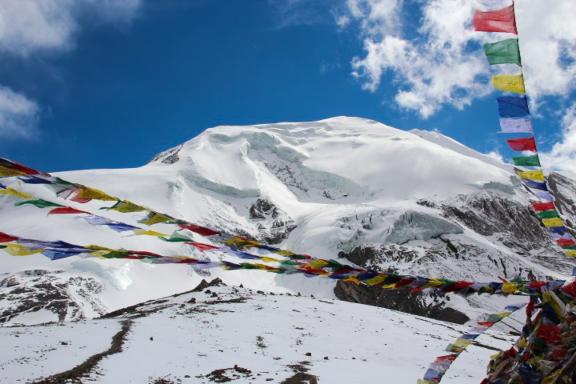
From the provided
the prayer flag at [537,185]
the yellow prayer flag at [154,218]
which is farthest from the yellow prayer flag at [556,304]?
the yellow prayer flag at [154,218]

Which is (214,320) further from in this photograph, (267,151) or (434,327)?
(267,151)

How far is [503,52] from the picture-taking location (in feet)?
13.9

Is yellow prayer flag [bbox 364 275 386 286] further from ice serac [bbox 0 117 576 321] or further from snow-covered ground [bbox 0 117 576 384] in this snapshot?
ice serac [bbox 0 117 576 321]

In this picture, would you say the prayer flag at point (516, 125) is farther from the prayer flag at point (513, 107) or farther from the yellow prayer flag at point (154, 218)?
the yellow prayer flag at point (154, 218)

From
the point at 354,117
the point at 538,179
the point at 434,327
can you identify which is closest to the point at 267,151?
the point at 354,117

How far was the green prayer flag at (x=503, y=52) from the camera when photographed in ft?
13.8

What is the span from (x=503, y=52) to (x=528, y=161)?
3.29 feet

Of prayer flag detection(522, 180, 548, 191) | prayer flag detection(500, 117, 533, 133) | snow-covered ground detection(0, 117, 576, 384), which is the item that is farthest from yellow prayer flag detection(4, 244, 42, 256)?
snow-covered ground detection(0, 117, 576, 384)

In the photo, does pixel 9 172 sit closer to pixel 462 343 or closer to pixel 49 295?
pixel 462 343

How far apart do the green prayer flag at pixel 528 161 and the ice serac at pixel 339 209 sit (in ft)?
188

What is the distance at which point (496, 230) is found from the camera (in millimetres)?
105625

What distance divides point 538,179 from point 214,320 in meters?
27.3

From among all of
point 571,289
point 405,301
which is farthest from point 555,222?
point 405,301

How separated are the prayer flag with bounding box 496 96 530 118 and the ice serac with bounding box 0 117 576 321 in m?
57.4
